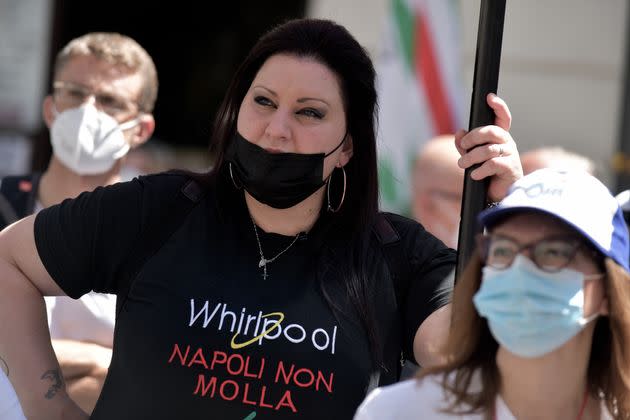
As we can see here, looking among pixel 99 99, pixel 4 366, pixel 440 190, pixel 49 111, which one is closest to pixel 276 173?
pixel 4 366

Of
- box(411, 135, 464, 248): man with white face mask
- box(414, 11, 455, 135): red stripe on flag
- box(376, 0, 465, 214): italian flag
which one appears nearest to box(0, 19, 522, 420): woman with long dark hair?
box(411, 135, 464, 248): man with white face mask

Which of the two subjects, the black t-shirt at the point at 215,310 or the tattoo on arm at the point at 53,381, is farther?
the tattoo on arm at the point at 53,381

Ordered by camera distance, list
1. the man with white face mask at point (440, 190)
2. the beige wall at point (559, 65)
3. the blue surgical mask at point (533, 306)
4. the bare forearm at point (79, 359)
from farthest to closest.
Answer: the beige wall at point (559, 65) < the man with white face mask at point (440, 190) < the bare forearm at point (79, 359) < the blue surgical mask at point (533, 306)

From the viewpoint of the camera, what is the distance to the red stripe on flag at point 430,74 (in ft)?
22.1

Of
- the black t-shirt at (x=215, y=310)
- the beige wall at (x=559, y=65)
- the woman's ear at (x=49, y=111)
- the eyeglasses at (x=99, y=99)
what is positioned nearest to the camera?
the black t-shirt at (x=215, y=310)

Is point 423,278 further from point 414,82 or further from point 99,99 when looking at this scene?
point 414,82

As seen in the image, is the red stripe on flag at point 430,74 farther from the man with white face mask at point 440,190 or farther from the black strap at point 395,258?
the black strap at point 395,258

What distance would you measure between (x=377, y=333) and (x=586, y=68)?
4.64 m

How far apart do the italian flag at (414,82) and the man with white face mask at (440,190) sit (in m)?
1.17

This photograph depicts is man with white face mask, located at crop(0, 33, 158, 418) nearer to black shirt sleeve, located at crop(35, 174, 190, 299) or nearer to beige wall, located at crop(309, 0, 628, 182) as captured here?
black shirt sleeve, located at crop(35, 174, 190, 299)

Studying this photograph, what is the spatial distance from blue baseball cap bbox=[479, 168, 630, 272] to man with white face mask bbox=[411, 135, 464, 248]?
2840 millimetres

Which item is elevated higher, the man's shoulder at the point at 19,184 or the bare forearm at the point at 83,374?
the man's shoulder at the point at 19,184

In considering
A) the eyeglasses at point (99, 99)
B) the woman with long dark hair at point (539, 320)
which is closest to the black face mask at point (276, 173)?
the woman with long dark hair at point (539, 320)

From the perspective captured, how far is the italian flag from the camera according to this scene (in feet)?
22.0
